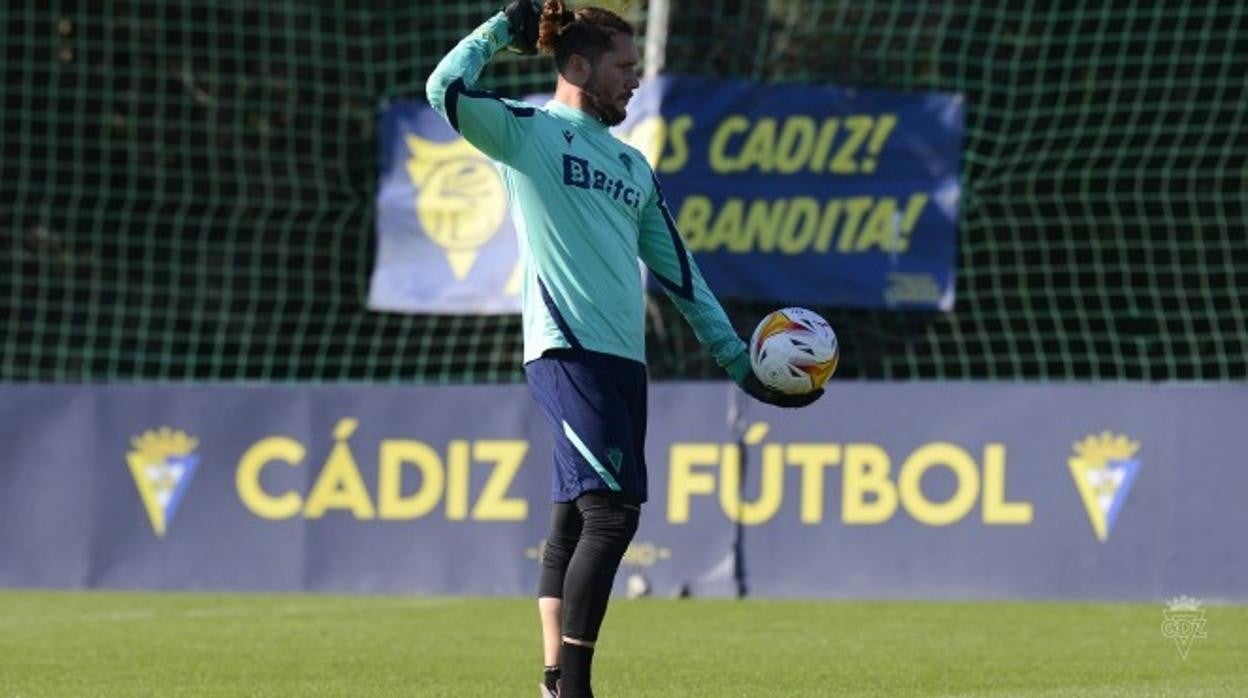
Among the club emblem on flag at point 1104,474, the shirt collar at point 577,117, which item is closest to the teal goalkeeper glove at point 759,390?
the shirt collar at point 577,117

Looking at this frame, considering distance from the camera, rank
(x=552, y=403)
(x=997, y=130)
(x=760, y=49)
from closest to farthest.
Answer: (x=552, y=403) < (x=760, y=49) < (x=997, y=130)

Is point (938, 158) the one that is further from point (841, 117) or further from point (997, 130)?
point (997, 130)

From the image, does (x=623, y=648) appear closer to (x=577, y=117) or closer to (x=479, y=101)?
(x=577, y=117)

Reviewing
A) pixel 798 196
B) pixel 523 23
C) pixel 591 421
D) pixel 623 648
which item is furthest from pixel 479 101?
pixel 798 196

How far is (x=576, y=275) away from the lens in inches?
276

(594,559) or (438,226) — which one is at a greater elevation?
(438,226)

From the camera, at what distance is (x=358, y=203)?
18969 mm

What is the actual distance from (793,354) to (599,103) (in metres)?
0.84

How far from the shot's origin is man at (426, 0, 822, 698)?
6930 mm

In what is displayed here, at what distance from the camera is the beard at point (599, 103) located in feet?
23.3

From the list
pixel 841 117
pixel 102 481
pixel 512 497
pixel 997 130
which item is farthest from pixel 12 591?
pixel 997 130

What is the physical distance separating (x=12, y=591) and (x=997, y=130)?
7341mm

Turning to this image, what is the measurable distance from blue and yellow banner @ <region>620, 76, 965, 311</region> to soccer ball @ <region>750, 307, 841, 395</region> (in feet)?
25.1

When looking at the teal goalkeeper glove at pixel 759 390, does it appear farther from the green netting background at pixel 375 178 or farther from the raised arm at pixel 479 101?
the green netting background at pixel 375 178
